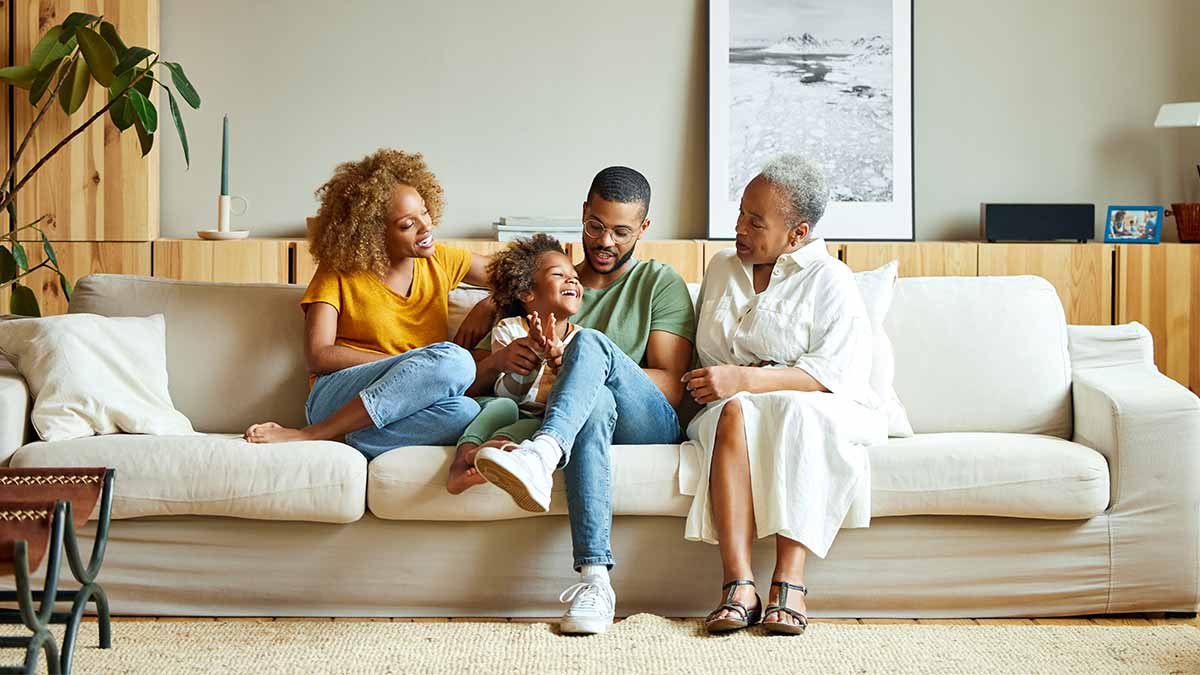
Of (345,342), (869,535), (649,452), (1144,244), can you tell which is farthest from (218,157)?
(1144,244)

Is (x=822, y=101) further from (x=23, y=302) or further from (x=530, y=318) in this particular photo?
(x=23, y=302)

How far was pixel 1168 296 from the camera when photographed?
4551 millimetres

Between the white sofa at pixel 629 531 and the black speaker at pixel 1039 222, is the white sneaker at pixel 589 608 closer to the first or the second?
the white sofa at pixel 629 531

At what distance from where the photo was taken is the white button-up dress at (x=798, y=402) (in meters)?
2.64

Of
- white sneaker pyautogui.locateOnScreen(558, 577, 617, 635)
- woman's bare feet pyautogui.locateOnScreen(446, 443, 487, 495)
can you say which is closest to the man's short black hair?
woman's bare feet pyautogui.locateOnScreen(446, 443, 487, 495)

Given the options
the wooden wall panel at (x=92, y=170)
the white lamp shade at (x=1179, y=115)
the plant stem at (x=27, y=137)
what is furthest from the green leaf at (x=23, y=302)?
the white lamp shade at (x=1179, y=115)

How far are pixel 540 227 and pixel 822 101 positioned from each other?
121 cm

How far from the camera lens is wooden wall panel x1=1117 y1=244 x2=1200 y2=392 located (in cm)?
454

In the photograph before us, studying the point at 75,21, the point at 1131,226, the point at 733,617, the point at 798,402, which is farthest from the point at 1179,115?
the point at 75,21

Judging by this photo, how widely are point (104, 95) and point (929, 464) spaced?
10.5ft

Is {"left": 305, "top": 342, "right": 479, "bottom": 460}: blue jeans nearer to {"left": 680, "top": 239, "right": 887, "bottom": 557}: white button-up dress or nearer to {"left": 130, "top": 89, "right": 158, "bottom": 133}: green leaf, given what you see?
{"left": 680, "top": 239, "right": 887, "bottom": 557}: white button-up dress

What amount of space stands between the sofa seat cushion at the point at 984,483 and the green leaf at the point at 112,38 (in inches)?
115

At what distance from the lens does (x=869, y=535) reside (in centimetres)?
276

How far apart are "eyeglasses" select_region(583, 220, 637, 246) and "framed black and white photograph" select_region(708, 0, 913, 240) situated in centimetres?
173
